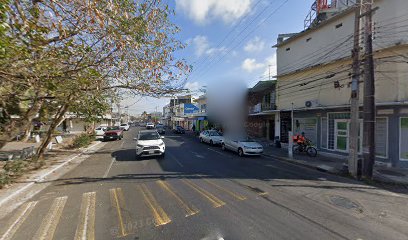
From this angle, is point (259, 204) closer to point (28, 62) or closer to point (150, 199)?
point (150, 199)

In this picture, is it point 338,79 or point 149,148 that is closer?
point 149,148

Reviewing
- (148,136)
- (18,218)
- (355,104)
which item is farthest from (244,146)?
(18,218)

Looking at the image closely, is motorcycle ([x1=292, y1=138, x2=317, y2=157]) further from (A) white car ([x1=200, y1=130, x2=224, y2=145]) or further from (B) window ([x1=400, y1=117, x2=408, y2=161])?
(A) white car ([x1=200, y1=130, x2=224, y2=145])

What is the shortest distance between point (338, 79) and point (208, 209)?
13.7m

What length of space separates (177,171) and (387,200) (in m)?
7.34

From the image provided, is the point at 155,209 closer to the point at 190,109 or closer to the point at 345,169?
the point at 345,169

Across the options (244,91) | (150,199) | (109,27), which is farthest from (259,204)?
(244,91)

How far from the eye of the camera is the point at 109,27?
5.04 metres

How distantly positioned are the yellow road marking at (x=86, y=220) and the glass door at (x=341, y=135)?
1458 centimetres

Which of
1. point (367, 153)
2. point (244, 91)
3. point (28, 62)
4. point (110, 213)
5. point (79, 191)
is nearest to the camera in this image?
point (28, 62)

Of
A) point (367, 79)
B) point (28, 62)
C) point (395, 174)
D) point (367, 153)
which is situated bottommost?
point (395, 174)

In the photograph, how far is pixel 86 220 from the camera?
16.6ft

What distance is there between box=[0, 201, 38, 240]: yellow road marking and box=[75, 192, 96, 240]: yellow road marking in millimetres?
1181

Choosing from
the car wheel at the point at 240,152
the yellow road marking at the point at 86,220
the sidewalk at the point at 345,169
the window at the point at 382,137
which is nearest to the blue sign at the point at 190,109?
the car wheel at the point at 240,152
